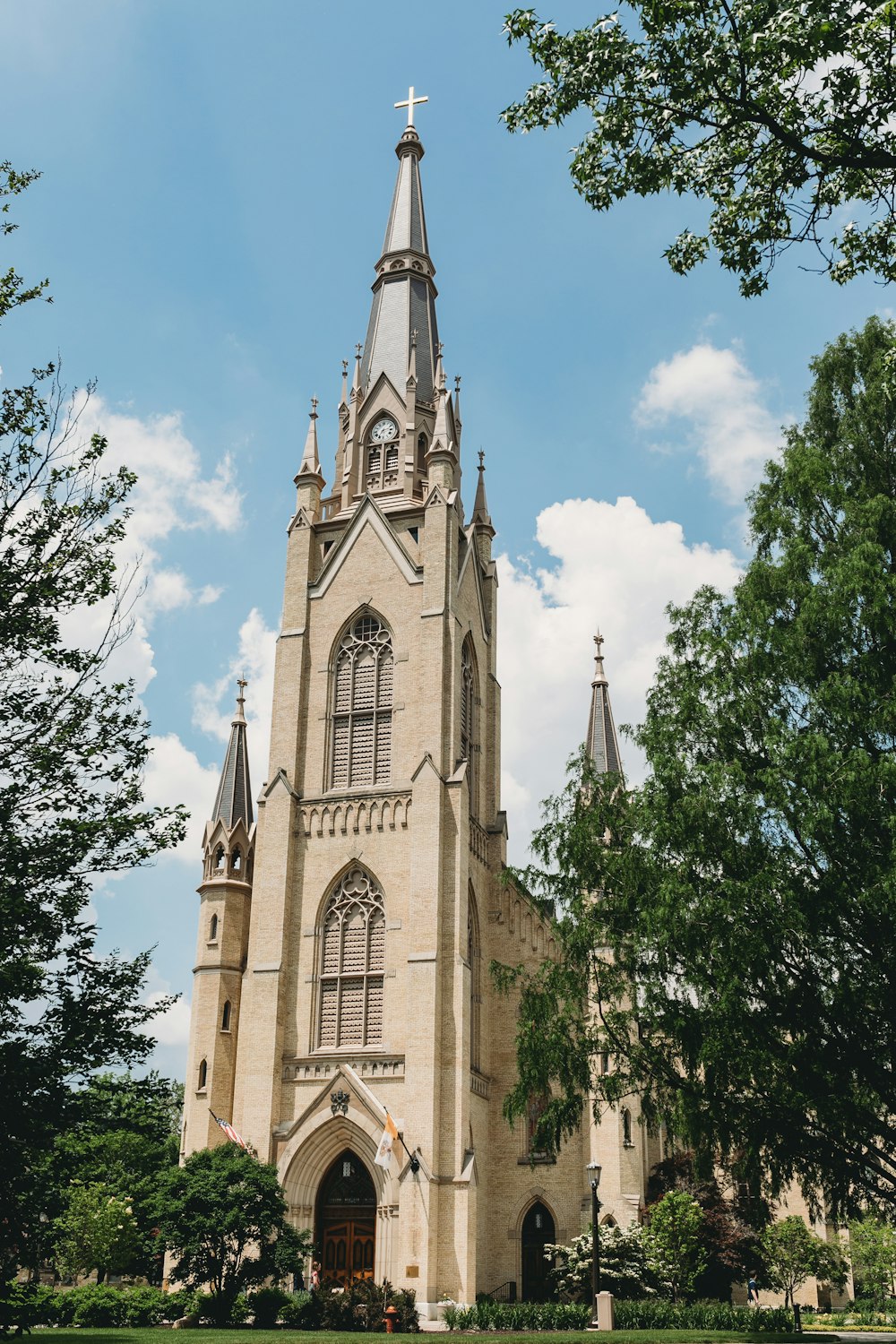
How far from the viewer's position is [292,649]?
134 feet

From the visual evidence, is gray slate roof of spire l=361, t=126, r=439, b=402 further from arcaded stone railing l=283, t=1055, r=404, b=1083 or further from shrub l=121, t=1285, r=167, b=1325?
shrub l=121, t=1285, r=167, b=1325

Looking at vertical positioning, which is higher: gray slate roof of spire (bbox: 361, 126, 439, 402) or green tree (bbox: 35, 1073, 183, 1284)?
gray slate roof of spire (bbox: 361, 126, 439, 402)

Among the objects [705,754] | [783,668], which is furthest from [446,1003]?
[783,668]

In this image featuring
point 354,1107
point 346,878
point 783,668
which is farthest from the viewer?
point 346,878

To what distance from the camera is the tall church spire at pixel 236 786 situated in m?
41.7

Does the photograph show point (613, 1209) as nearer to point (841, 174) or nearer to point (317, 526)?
point (317, 526)

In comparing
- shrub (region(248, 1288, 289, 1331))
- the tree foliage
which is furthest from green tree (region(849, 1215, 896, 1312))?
shrub (region(248, 1288, 289, 1331))

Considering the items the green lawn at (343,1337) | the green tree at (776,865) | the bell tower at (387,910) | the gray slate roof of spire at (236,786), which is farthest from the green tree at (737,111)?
the gray slate roof of spire at (236,786)

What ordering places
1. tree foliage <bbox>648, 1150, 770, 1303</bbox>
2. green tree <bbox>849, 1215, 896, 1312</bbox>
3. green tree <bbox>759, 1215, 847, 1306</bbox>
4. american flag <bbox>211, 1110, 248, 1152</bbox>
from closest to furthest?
1. american flag <bbox>211, 1110, 248, 1152</bbox>
2. tree foliage <bbox>648, 1150, 770, 1303</bbox>
3. green tree <bbox>759, 1215, 847, 1306</bbox>
4. green tree <bbox>849, 1215, 896, 1312</bbox>

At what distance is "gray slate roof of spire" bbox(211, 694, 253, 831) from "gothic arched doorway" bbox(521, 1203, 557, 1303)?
597 inches

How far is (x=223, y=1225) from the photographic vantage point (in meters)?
27.0

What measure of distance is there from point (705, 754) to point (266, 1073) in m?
18.9

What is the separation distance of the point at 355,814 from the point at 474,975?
20.4ft

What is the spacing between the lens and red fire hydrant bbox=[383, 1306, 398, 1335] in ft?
85.4
